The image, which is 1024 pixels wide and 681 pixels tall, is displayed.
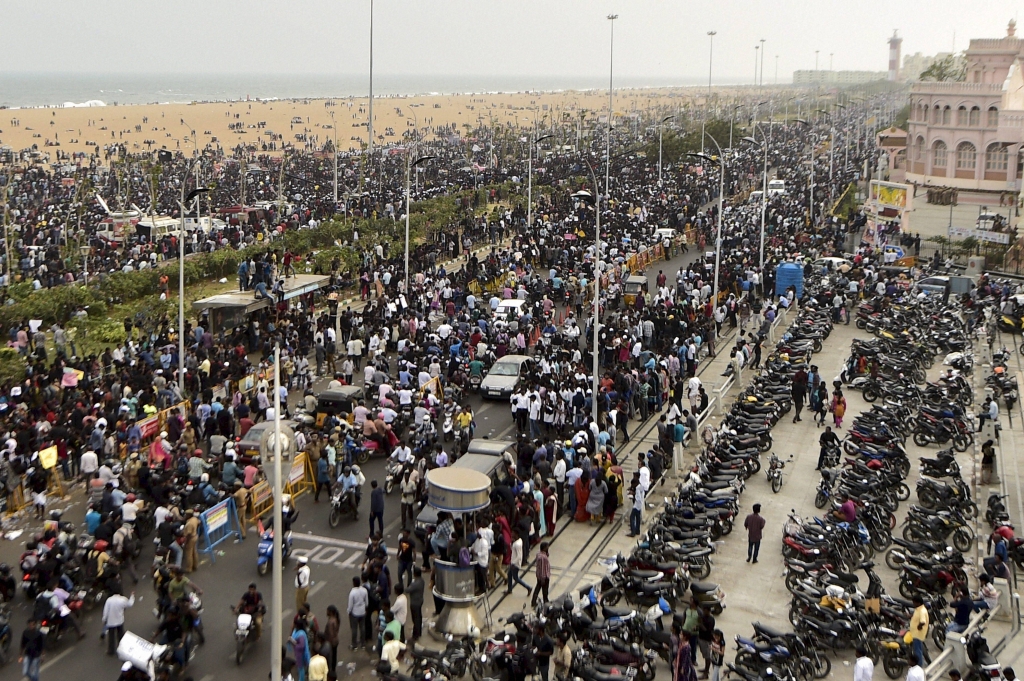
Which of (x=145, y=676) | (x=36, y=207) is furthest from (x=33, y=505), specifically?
(x=36, y=207)

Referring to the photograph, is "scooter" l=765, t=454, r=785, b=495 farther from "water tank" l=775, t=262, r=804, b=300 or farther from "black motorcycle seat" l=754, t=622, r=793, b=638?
"water tank" l=775, t=262, r=804, b=300

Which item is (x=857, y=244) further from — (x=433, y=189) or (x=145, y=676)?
(x=145, y=676)

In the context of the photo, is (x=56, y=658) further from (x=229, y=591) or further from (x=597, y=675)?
(x=597, y=675)

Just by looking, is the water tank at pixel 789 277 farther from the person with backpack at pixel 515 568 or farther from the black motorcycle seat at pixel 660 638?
the black motorcycle seat at pixel 660 638

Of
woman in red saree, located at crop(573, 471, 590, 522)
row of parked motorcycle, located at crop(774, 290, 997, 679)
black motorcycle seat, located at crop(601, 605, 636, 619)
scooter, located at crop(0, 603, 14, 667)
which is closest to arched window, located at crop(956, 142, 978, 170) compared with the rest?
row of parked motorcycle, located at crop(774, 290, 997, 679)

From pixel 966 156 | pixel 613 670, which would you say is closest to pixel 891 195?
pixel 966 156
